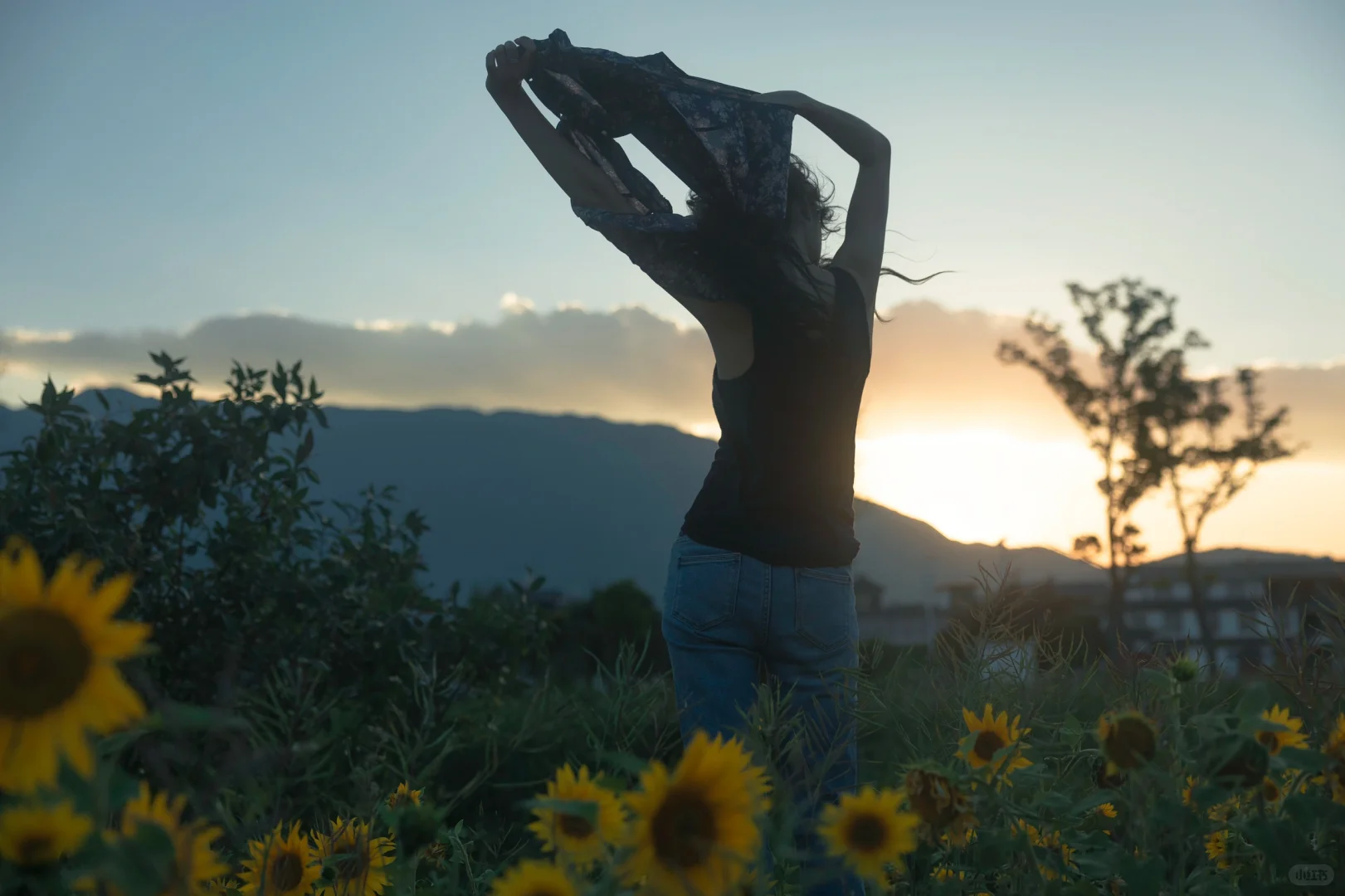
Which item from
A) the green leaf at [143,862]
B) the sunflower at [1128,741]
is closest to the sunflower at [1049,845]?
the sunflower at [1128,741]

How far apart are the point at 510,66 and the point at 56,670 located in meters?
2.24

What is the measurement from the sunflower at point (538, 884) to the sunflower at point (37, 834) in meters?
0.34

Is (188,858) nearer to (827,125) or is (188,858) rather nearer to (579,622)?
(827,125)

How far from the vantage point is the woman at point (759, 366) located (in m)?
2.09

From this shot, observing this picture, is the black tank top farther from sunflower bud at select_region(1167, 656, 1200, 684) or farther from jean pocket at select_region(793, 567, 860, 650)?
sunflower bud at select_region(1167, 656, 1200, 684)

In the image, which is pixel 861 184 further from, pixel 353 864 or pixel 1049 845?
pixel 353 864

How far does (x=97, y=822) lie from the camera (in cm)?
71

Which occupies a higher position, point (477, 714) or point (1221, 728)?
point (1221, 728)

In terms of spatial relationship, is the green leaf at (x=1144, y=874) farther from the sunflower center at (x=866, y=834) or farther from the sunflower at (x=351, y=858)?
the sunflower at (x=351, y=858)

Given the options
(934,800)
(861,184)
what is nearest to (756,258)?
(861,184)

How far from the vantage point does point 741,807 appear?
825 millimetres

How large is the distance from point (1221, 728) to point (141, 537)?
4.42 metres

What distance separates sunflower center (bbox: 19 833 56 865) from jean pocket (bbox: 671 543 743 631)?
4.68 ft

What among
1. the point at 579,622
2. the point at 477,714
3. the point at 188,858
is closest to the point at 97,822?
the point at 188,858
